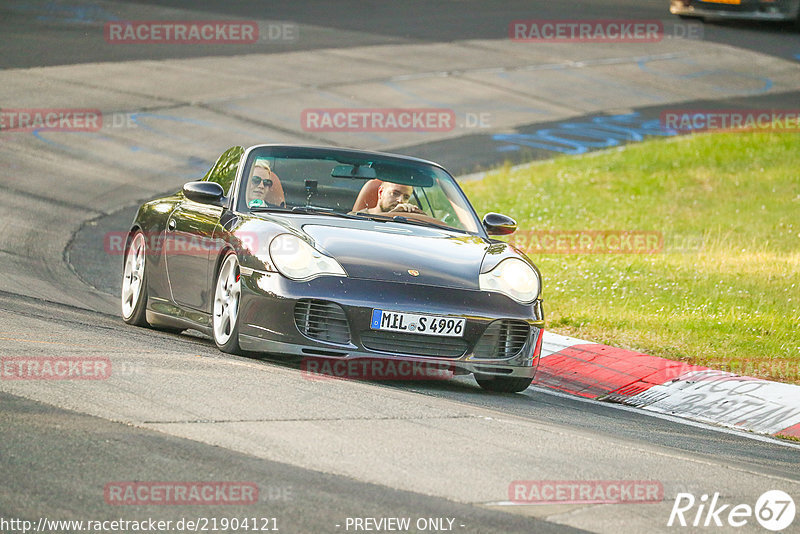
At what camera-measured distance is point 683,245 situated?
1499 cm

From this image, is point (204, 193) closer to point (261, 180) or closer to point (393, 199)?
point (261, 180)

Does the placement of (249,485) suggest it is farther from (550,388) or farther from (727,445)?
(550,388)

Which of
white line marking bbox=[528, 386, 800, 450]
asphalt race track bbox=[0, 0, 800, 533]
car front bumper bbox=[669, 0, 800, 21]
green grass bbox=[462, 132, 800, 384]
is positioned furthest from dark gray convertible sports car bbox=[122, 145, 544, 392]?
car front bumper bbox=[669, 0, 800, 21]

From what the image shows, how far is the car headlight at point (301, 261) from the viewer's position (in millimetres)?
7344

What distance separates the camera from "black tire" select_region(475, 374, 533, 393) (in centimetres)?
791

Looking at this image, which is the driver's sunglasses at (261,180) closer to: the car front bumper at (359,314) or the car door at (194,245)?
the car door at (194,245)

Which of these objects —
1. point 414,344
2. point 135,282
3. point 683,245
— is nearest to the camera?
point 414,344

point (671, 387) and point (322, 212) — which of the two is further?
point (671, 387)

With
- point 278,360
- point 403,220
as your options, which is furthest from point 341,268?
point 403,220

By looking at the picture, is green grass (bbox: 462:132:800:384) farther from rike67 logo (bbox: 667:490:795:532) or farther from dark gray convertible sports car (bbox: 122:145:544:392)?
rike67 logo (bbox: 667:490:795:532)

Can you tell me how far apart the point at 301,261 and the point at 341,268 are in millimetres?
Answer: 237

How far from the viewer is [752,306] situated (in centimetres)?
1162

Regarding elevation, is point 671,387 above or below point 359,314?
below

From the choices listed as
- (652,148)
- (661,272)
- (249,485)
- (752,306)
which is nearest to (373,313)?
(249,485)
